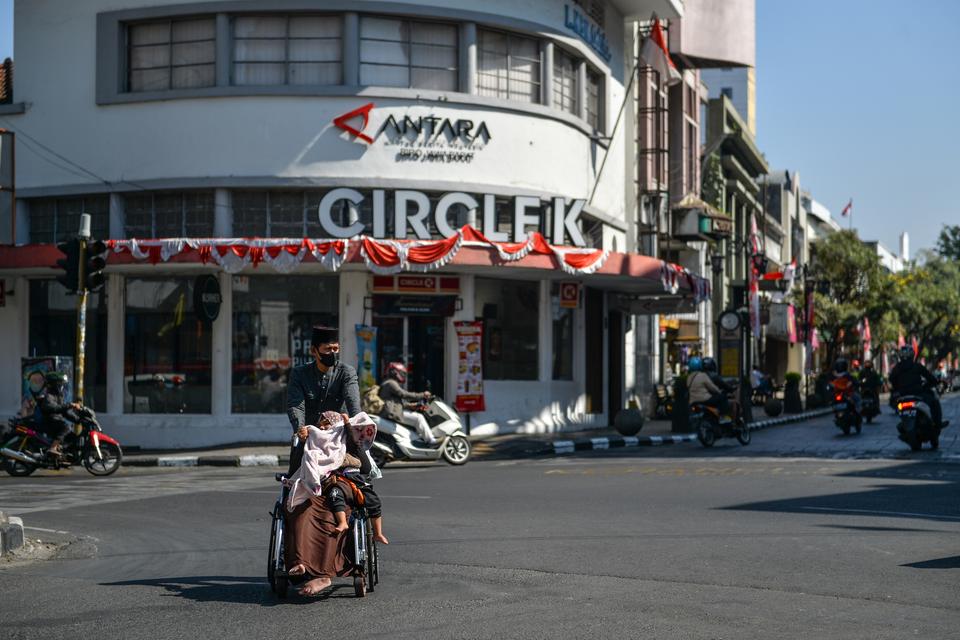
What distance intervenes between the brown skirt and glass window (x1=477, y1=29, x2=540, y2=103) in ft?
63.1

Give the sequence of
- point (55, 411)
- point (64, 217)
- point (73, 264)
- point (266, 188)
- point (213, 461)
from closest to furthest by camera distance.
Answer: point (55, 411) < point (73, 264) < point (213, 461) < point (266, 188) < point (64, 217)

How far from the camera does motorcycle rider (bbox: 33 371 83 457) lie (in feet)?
63.2

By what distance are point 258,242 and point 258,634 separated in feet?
55.0

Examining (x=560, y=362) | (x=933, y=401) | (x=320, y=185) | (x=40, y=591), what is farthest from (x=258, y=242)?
(x=40, y=591)

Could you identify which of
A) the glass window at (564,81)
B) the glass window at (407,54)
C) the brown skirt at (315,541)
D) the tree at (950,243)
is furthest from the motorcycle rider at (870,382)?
the tree at (950,243)

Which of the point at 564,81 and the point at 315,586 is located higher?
the point at 564,81

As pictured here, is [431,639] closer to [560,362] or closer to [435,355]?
[435,355]

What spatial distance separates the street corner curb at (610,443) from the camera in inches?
965

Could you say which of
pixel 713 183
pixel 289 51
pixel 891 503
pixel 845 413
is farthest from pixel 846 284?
pixel 891 503

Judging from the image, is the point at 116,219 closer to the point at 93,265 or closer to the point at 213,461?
the point at 93,265

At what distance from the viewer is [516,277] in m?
27.4

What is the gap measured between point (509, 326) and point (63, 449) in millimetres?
10846

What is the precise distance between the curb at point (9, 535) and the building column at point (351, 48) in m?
15.8

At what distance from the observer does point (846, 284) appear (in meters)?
57.7
